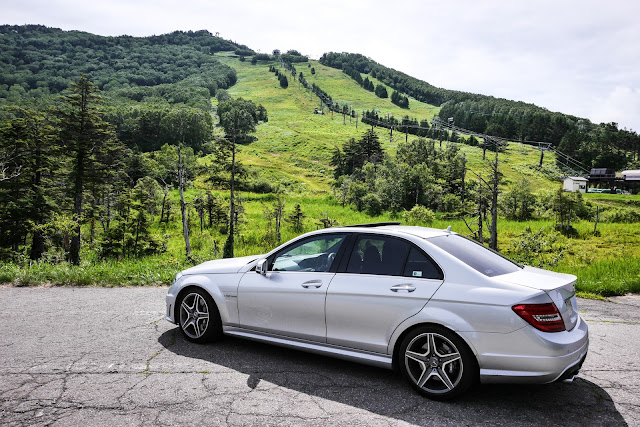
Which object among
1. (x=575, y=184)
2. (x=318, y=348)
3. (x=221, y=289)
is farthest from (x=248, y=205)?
(x=575, y=184)

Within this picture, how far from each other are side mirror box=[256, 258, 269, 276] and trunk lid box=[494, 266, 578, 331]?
248cm

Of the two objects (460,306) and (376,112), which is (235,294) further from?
(376,112)

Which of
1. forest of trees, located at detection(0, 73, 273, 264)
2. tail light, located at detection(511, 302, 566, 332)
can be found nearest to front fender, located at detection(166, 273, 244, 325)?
tail light, located at detection(511, 302, 566, 332)

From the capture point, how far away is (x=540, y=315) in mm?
3436

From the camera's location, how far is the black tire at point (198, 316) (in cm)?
508

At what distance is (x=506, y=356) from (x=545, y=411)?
59 centimetres

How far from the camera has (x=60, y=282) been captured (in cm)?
911

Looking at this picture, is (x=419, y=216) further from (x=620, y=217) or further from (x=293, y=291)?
(x=293, y=291)

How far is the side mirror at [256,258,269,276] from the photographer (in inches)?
188

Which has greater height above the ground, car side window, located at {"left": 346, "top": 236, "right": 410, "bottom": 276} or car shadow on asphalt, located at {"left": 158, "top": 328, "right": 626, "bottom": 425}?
car side window, located at {"left": 346, "top": 236, "right": 410, "bottom": 276}

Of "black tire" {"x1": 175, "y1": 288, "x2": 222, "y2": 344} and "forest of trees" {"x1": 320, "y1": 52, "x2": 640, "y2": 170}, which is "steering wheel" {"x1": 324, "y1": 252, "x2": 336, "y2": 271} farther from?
"forest of trees" {"x1": 320, "y1": 52, "x2": 640, "y2": 170}

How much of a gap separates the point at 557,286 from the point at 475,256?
75 centimetres

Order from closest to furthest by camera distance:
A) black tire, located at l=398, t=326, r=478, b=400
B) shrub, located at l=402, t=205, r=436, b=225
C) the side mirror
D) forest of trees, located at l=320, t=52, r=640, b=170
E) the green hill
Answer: black tire, located at l=398, t=326, r=478, b=400 < the side mirror < the green hill < shrub, located at l=402, t=205, r=436, b=225 < forest of trees, located at l=320, t=52, r=640, b=170

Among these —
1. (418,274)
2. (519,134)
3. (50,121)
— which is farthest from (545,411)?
(519,134)
